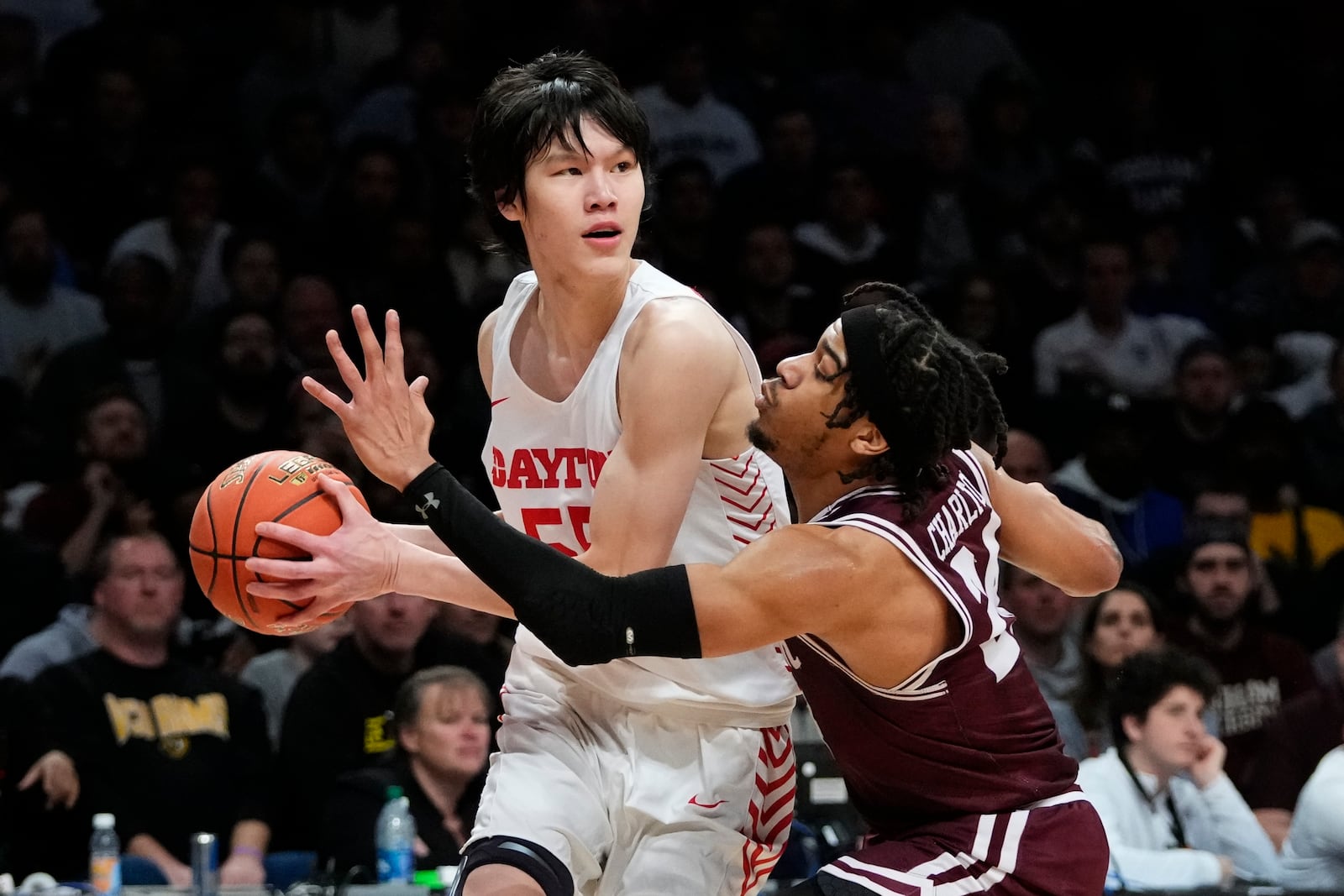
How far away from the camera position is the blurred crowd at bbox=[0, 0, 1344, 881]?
6.70 m

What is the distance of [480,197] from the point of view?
4004mm

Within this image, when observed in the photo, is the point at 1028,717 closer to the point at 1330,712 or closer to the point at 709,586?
the point at 709,586

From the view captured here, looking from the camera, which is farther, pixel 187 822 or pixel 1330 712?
pixel 1330 712

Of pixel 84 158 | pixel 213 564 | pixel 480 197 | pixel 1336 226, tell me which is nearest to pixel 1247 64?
pixel 1336 226

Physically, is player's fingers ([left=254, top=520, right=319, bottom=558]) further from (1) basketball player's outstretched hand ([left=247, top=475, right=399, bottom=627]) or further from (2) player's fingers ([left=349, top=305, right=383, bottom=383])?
(2) player's fingers ([left=349, top=305, right=383, bottom=383])

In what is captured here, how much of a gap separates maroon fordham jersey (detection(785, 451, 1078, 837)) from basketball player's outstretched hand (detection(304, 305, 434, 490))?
2.56ft

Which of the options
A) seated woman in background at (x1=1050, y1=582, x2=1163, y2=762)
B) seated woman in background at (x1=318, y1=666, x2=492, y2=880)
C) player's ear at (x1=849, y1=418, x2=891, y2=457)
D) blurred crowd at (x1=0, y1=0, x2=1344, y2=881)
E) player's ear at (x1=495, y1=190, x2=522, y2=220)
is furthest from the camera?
seated woman in background at (x1=1050, y1=582, x2=1163, y2=762)

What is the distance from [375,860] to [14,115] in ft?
16.3

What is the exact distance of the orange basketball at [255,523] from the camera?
355cm

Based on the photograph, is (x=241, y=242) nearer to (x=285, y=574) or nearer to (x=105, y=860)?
(x=105, y=860)

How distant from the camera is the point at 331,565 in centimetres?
347

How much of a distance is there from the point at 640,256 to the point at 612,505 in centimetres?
277

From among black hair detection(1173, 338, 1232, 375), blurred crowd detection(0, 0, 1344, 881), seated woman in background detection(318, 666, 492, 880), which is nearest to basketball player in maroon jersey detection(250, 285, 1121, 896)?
seated woman in background detection(318, 666, 492, 880)

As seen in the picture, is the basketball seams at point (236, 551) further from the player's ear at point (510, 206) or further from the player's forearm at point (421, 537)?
the player's ear at point (510, 206)
